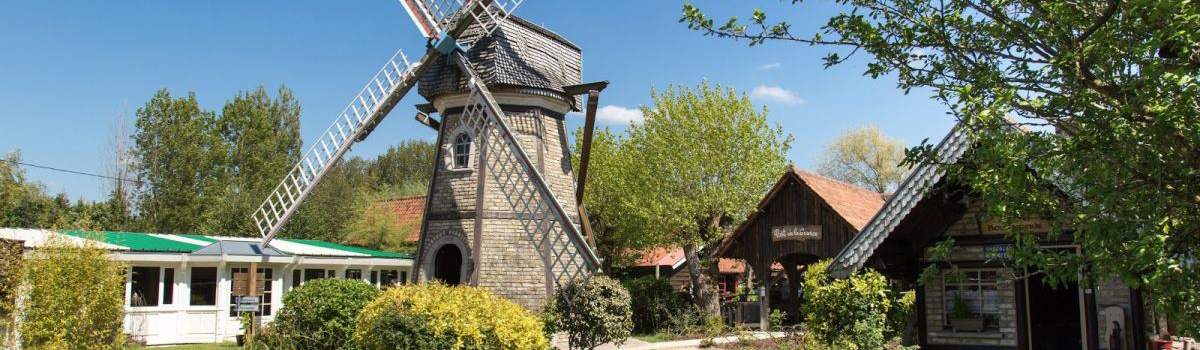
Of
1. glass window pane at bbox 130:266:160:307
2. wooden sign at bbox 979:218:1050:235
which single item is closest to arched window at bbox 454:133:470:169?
glass window pane at bbox 130:266:160:307

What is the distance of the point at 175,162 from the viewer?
3756cm

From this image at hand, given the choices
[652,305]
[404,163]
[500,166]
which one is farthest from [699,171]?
[404,163]

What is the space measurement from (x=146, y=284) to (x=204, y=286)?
1.29 meters

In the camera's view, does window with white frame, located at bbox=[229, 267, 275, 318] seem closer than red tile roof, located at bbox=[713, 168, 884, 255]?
Yes

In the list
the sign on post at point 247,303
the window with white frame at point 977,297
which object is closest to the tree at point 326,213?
the sign on post at point 247,303

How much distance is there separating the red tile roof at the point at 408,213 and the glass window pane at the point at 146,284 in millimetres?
11177

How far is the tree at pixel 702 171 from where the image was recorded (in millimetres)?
25891

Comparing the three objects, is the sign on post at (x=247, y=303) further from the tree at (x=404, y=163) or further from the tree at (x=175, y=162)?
the tree at (x=404, y=163)

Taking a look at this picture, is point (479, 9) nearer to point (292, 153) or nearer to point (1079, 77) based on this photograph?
point (1079, 77)

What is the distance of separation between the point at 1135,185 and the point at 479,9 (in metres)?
17.9

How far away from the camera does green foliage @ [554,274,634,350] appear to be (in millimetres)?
16547

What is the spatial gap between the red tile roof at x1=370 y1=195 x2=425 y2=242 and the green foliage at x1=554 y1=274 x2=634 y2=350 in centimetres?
1400

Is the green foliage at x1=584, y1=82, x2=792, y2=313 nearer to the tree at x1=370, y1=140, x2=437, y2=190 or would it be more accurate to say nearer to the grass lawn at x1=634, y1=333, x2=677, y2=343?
the grass lawn at x1=634, y1=333, x2=677, y2=343

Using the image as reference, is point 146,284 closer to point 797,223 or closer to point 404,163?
point 797,223
